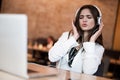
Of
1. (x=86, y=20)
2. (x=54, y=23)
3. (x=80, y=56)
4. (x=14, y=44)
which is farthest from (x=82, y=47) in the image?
(x=54, y=23)

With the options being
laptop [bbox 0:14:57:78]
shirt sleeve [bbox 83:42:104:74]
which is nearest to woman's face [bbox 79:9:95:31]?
shirt sleeve [bbox 83:42:104:74]

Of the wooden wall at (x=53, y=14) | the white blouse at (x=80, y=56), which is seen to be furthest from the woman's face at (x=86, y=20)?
the wooden wall at (x=53, y=14)

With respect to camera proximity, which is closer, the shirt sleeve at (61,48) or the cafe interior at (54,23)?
the shirt sleeve at (61,48)

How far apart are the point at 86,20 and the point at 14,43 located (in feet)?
4.31

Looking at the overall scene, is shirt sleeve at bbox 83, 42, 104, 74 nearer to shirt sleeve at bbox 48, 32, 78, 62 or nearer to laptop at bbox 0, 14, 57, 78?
shirt sleeve at bbox 48, 32, 78, 62

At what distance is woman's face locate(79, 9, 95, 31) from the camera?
250cm

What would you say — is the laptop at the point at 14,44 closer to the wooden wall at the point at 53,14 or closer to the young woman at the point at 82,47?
the young woman at the point at 82,47

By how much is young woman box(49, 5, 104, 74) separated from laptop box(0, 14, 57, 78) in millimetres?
864

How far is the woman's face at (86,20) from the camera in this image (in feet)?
8.21

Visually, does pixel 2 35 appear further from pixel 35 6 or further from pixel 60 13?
pixel 35 6

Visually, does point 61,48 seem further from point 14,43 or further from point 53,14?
point 53,14

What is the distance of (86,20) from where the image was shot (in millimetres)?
2514

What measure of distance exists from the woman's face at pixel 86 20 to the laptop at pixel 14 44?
1.18 m

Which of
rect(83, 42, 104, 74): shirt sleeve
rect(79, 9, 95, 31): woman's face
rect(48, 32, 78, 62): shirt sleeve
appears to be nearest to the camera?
rect(83, 42, 104, 74): shirt sleeve
